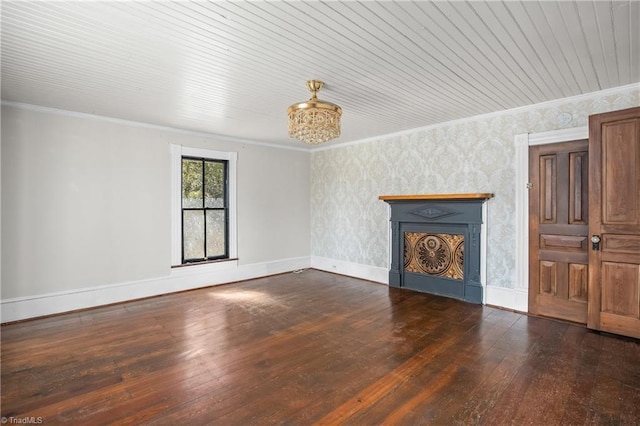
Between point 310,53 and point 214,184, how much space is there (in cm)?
349

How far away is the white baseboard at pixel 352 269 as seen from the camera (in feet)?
17.8

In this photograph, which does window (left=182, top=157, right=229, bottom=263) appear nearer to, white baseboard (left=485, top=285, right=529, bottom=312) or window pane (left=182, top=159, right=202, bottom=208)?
window pane (left=182, top=159, right=202, bottom=208)

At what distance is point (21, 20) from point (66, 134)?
7.61 feet

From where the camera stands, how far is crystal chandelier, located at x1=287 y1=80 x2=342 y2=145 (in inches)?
109

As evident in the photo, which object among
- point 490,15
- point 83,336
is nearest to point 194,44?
point 490,15

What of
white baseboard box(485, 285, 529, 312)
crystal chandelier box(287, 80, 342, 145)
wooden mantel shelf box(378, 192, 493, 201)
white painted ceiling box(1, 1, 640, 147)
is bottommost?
white baseboard box(485, 285, 529, 312)

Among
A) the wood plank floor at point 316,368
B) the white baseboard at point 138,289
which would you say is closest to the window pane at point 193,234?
the white baseboard at point 138,289

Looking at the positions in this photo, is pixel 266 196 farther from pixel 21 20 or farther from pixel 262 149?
pixel 21 20

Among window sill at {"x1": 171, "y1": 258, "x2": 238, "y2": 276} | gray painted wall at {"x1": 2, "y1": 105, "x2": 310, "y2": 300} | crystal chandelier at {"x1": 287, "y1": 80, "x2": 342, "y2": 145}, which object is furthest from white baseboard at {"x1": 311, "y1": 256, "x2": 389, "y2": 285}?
crystal chandelier at {"x1": 287, "y1": 80, "x2": 342, "y2": 145}

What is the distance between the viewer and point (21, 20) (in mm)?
2051

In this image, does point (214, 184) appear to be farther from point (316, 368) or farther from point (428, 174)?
point (316, 368)

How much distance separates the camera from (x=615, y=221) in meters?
3.06

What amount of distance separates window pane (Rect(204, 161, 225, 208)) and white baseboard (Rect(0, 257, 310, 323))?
1.06m

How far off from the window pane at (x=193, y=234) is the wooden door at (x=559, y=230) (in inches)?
186
